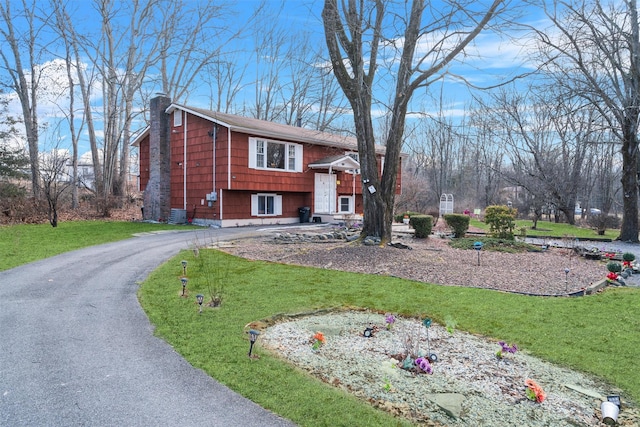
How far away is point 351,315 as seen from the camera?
5.31 metres

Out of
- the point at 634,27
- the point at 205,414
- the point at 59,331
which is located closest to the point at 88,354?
the point at 59,331

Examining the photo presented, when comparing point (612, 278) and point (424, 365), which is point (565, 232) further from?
point (424, 365)

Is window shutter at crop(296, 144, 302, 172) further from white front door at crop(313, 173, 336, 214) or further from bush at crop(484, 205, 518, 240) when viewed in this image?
bush at crop(484, 205, 518, 240)

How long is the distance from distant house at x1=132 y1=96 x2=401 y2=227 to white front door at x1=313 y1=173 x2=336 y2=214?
5cm

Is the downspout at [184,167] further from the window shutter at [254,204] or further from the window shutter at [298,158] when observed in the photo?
the window shutter at [298,158]

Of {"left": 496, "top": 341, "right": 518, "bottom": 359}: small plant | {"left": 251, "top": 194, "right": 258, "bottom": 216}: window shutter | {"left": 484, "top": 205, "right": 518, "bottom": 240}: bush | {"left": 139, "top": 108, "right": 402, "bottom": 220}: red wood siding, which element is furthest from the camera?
{"left": 251, "top": 194, "right": 258, "bottom": 216}: window shutter

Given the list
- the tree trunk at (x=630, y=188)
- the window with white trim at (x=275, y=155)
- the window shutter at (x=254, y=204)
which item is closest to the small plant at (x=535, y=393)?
the tree trunk at (x=630, y=188)

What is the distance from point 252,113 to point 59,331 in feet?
103

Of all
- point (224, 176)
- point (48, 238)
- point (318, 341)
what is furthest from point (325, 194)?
point (318, 341)

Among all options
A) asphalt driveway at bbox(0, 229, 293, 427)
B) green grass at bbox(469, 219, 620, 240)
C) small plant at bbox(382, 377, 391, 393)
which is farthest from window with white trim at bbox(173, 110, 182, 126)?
small plant at bbox(382, 377, 391, 393)

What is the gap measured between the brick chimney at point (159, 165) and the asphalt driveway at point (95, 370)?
1383 cm

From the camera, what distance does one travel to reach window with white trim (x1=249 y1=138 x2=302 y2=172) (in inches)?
738

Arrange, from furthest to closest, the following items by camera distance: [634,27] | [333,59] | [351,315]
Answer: [634,27] → [333,59] → [351,315]

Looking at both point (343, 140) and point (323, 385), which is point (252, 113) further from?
point (323, 385)
